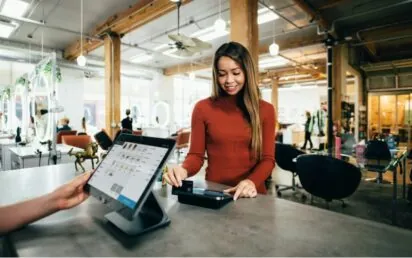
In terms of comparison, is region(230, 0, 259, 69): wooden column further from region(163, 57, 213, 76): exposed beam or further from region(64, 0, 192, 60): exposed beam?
region(163, 57, 213, 76): exposed beam

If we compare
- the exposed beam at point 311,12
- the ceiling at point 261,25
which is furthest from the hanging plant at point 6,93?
the exposed beam at point 311,12

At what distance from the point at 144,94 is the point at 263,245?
44.6 feet

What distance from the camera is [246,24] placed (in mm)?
3914

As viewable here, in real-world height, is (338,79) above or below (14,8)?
below

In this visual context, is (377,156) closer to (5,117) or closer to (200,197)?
(200,197)

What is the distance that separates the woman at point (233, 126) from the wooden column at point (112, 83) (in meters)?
5.82

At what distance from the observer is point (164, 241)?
69 centimetres

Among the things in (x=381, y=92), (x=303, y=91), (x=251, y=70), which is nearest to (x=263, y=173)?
(x=251, y=70)

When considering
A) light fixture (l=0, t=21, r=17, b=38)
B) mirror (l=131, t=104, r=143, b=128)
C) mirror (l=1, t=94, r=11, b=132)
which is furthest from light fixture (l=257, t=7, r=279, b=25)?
mirror (l=131, t=104, r=143, b=128)

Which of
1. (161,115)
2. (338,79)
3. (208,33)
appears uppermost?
(208,33)

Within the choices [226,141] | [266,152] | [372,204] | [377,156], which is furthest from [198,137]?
[372,204]

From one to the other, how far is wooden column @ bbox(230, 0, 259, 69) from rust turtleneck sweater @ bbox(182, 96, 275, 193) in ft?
8.61

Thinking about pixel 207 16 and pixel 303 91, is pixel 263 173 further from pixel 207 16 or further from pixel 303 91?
pixel 303 91

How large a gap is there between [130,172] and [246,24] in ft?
12.0
